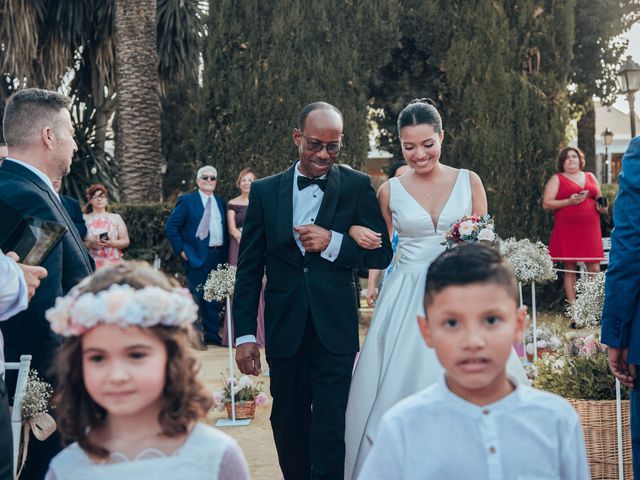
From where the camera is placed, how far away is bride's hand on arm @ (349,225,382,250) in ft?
14.7

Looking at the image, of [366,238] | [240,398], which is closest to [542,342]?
[240,398]

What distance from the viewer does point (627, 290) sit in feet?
12.1

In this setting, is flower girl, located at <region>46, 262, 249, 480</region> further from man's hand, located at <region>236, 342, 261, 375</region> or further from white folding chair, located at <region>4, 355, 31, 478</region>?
man's hand, located at <region>236, 342, 261, 375</region>

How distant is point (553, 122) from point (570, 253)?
8.42 ft

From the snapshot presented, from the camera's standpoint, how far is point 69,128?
424 cm

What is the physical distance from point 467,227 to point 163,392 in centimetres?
262

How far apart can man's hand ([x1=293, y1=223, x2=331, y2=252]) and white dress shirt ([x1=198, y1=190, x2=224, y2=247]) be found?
672 cm

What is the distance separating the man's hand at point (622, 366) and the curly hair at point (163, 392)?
6.63ft

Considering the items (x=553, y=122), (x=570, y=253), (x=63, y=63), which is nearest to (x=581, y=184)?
(x=570, y=253)

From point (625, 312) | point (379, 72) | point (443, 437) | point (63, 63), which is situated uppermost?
point (63, 63)

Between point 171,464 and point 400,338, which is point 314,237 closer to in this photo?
point 400,338

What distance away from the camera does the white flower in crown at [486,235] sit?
15.0 ft

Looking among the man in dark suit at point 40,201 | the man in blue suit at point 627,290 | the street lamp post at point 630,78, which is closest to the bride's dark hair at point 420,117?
the man in blue suit at point 627,290

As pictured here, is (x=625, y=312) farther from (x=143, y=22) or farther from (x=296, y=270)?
(x=143, y=22)
